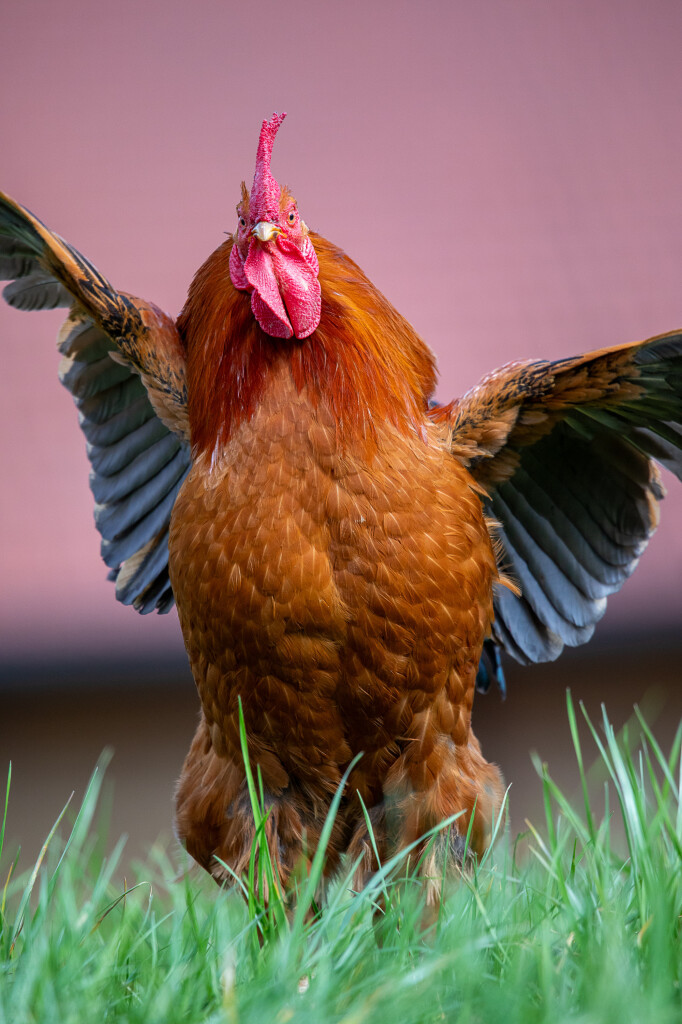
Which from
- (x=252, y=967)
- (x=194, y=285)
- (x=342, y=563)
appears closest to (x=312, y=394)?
(x=342, y=563)

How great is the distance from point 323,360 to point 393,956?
108cm

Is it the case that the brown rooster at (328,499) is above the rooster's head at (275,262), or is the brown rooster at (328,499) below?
below

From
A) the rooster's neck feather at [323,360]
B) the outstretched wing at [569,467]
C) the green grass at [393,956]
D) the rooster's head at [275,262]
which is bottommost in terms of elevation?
the green grass at [393,956]

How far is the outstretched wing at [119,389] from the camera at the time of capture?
2.05 metres

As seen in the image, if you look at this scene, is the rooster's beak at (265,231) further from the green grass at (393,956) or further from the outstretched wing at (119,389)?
the green grass at (393,956)

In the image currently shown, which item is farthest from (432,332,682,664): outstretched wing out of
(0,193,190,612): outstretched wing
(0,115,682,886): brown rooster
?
(0,193,190,612): outstretched wing

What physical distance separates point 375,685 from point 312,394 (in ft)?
1.87

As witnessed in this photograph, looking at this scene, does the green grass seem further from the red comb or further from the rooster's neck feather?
the red comb

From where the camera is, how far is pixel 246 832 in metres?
1.91

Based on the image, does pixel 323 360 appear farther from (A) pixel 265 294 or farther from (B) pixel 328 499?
(B) pixel 328 499

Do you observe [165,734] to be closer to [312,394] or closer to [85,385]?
[85,385]

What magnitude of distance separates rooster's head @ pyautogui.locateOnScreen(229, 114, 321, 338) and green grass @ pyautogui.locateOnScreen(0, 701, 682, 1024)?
91cm

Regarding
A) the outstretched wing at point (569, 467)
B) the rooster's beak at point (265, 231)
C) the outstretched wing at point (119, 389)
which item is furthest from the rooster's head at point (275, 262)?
the outstretched wing at point (569, 467)

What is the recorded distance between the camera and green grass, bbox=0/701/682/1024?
1.08 metres
